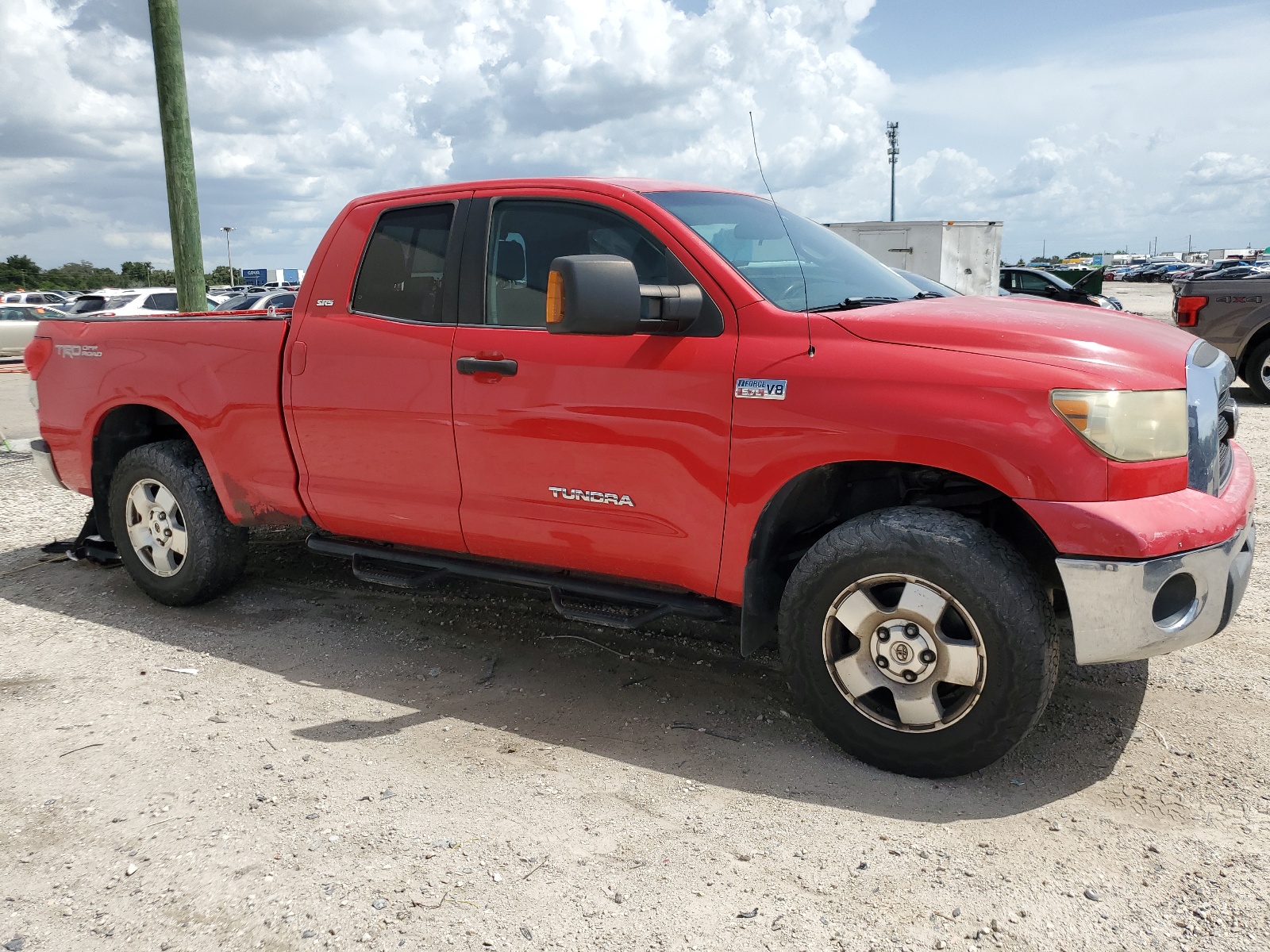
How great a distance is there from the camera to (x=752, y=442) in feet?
10.9

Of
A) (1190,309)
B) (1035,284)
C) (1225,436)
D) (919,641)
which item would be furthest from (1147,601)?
(1035,284)

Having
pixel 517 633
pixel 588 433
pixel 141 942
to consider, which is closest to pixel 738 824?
pixel 588 433

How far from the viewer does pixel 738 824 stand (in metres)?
3.04

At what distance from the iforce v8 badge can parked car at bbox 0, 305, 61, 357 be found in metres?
25.4

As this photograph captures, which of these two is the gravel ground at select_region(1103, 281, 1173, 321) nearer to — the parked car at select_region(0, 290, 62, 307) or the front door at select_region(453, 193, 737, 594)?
the front door at select_region(453, 193, 737, 594)

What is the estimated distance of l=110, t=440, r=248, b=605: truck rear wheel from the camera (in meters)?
4.94

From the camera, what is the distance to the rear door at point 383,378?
13.3ft

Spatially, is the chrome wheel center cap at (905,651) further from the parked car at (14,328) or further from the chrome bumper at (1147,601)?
the parked car at (14,328)

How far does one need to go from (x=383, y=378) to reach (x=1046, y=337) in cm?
249

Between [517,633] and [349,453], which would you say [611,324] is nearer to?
[349,453]

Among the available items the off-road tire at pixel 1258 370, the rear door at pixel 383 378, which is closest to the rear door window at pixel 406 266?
the rear door at pixel 383 378

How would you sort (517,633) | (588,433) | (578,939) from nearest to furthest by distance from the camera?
(578,939)
(588,433)
(517,633)

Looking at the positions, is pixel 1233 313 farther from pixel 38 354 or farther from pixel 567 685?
pixel 38 354

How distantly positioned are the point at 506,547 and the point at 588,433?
670 mm
